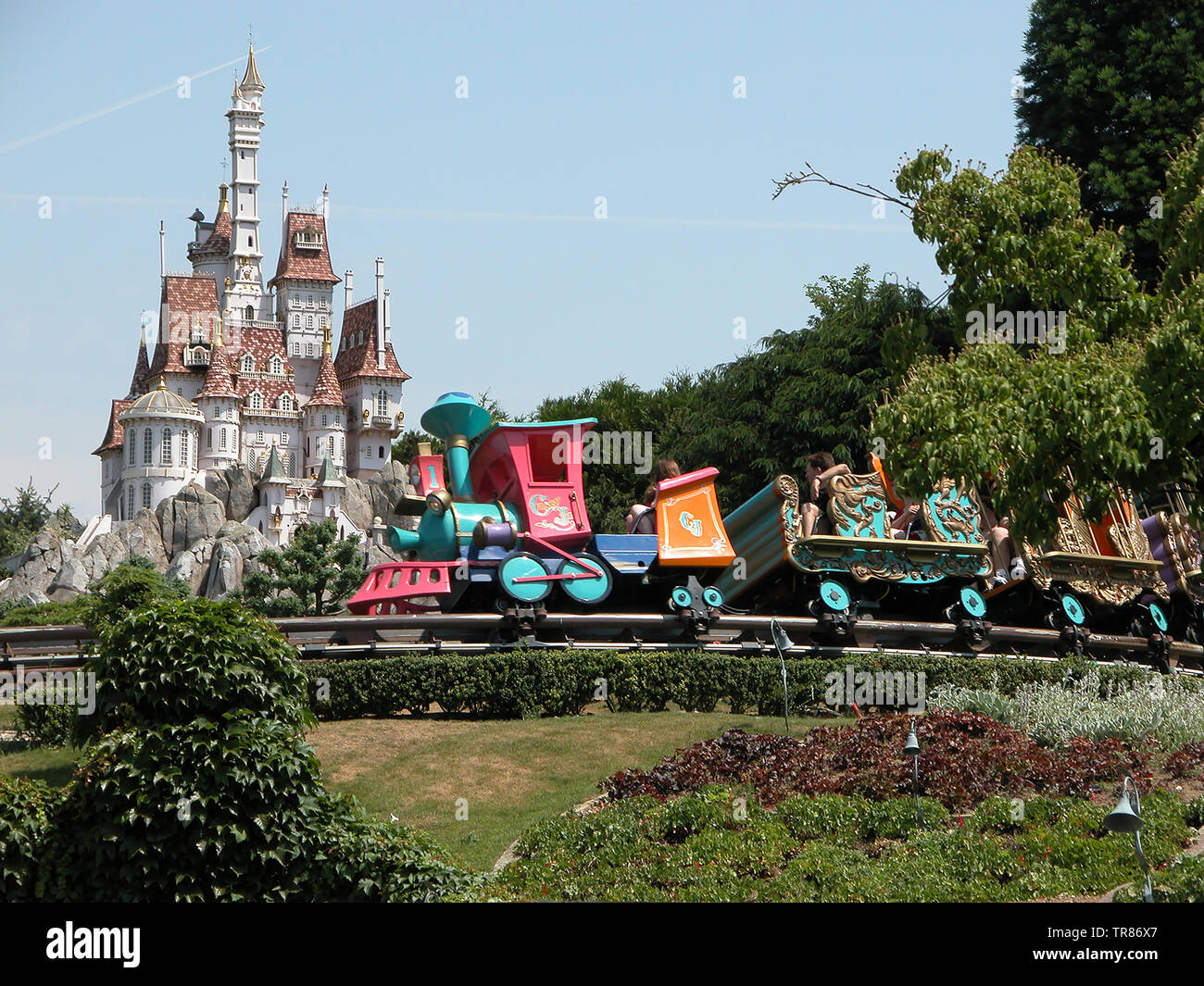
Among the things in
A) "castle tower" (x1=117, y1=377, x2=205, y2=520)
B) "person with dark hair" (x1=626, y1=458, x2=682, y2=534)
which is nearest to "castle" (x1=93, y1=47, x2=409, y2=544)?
"castle tower" (x1=117, y1=377, x2=205, y2=520)

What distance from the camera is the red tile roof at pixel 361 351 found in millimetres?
102438

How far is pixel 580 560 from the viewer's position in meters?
20.3

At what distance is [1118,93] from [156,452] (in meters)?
72.8

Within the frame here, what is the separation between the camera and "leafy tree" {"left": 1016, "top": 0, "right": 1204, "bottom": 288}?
35531 millimetres

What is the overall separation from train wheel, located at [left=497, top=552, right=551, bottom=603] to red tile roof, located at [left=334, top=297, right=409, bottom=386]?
274 ft

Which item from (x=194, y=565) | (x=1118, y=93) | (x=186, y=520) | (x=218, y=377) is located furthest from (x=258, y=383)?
(x=1118, y=93)

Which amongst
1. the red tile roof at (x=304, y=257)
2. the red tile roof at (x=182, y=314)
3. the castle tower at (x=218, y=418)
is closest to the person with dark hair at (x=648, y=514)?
the castle tower at (x=218, y=418)

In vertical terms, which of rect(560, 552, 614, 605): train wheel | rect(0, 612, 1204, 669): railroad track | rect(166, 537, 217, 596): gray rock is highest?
rect(560, 552, 614, 605): train wheel

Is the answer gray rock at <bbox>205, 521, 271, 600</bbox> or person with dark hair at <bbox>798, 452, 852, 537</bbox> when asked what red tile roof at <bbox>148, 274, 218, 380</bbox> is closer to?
gray rock at <bbox>205, 521, 271, 600</bbox>

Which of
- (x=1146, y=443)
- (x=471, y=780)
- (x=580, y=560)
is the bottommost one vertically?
(x=471, y=780)

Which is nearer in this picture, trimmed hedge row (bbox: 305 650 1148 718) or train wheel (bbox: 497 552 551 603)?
trimmed hedge row (bbox: 305 650 1148 718)

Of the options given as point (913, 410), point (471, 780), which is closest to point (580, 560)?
point (471, 780)
